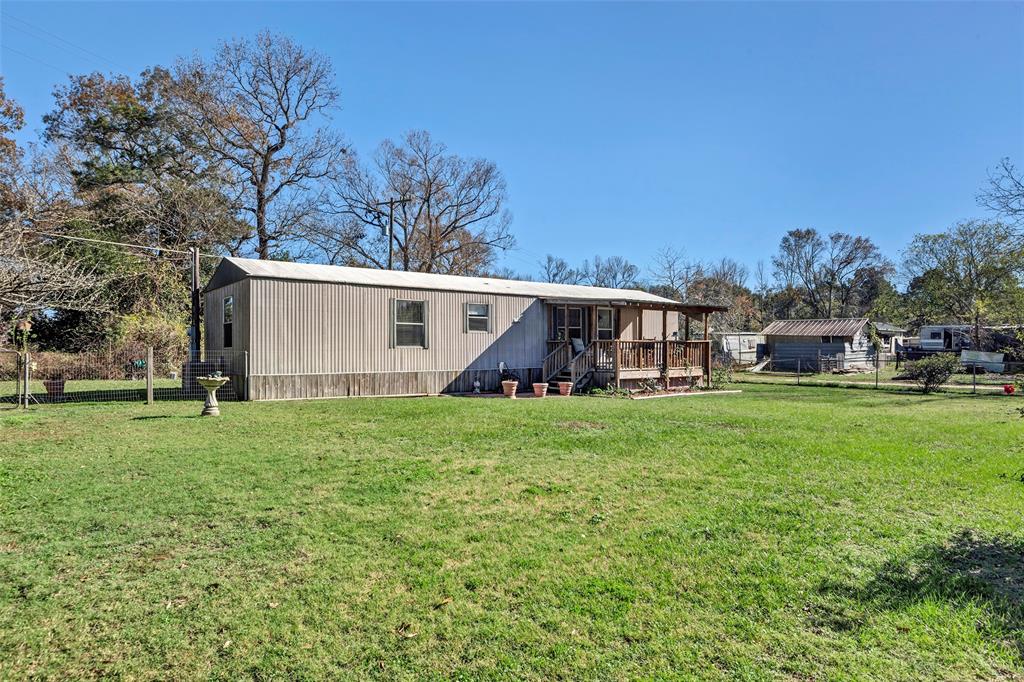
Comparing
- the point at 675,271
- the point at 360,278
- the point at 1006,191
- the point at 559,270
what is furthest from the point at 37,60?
the point at 559,270

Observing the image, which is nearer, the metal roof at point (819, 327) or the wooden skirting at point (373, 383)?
the wooden skirting at point (373, 383)

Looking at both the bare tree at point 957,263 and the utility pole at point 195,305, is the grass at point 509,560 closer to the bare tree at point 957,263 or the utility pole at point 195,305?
the utility pole at point 195,305

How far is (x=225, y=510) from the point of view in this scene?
14.7 ft

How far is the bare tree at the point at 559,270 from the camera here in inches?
2023

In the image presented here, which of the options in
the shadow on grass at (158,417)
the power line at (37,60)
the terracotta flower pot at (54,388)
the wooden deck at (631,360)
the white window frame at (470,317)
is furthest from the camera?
the power line at (37,60)

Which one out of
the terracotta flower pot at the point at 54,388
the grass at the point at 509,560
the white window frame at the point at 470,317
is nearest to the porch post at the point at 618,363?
the white window frame at the point at 470,317

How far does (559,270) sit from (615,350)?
122 feet

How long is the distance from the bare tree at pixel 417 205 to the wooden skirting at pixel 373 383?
1733cm

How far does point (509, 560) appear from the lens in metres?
3.59

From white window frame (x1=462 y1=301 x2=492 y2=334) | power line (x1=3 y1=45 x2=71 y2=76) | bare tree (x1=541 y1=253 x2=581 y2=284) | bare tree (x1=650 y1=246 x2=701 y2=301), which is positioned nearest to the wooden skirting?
white window frame (x1=462 y1=301 x2=492 y2=334)

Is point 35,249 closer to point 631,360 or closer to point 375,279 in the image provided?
point 375,279

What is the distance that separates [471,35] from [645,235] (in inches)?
1047

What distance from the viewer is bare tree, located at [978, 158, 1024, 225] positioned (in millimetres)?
14289

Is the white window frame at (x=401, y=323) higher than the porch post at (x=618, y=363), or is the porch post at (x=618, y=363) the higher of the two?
the white window frame at (x=401, y=323)
